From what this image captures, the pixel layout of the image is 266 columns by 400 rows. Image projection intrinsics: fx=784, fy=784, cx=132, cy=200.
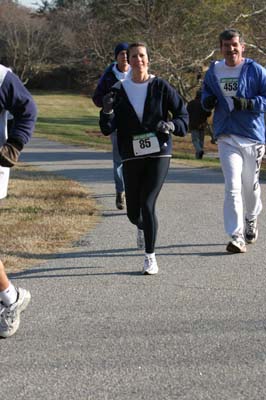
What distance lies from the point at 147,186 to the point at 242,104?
1.25 metres

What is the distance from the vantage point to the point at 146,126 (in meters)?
6.75

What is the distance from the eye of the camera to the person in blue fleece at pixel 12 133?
5.02 metres

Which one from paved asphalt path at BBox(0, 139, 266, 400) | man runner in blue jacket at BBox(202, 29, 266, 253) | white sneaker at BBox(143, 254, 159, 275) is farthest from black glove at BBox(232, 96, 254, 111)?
white sneaker at BBox(143, 254, 159, 275)

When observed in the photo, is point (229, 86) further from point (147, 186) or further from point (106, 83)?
point (106, 83)

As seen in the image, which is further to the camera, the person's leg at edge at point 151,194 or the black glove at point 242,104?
the black glove at point 242,104

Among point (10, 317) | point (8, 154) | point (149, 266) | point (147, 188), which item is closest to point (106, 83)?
point (147, 188)

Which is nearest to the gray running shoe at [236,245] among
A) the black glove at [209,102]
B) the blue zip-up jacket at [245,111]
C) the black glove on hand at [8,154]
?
the blue zip-up jacket at [245,111]

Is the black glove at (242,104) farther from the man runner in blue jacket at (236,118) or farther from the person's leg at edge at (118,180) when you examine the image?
the person's leg at edge at (118,180)

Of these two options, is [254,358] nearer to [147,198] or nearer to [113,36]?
[147,198]

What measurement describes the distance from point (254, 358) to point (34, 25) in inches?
2335

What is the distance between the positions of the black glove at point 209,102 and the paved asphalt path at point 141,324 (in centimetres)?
141

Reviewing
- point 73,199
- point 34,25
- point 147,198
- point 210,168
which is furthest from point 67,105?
point 147,198

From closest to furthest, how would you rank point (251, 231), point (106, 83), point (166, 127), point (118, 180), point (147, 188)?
point (166, 127) < point (147, 188) < point (251, 231) < point (106, 83) < point (118, 180)

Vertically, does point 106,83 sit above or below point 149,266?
above
